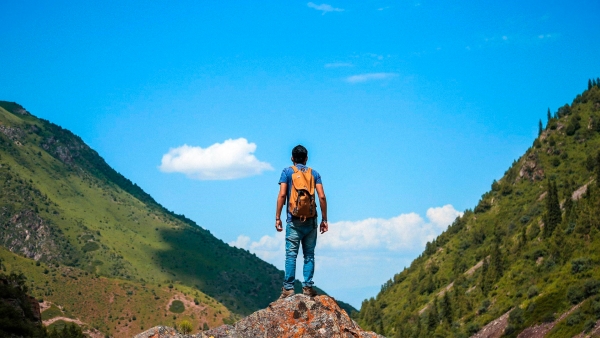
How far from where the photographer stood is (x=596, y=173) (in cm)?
14900

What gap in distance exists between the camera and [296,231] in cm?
1755

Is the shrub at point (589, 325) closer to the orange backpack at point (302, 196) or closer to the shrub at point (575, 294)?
the shrub at point (575, 294)

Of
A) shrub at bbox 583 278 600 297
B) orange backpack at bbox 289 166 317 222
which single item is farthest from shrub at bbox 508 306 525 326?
orange backpack at bbox 289 166 317 222

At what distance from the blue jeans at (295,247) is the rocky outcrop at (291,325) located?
0.84 meters

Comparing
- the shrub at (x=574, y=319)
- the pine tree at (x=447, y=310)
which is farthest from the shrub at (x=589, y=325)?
the pine tree at (x=447, y=310)

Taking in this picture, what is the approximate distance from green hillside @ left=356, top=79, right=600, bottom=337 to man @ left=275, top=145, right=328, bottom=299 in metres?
95.2

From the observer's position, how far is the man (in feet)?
57.1

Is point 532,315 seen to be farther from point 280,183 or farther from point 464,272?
point 280,183

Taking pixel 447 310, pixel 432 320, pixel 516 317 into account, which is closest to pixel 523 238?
pixel 447 310

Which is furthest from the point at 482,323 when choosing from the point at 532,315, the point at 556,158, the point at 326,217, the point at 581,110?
the point at 326,217

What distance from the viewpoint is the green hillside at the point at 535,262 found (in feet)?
402

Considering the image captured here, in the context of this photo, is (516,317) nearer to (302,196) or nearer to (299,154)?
(299,154)

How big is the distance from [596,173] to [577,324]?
2039 inches

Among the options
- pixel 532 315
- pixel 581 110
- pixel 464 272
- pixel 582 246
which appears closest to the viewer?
pixel 532 315
